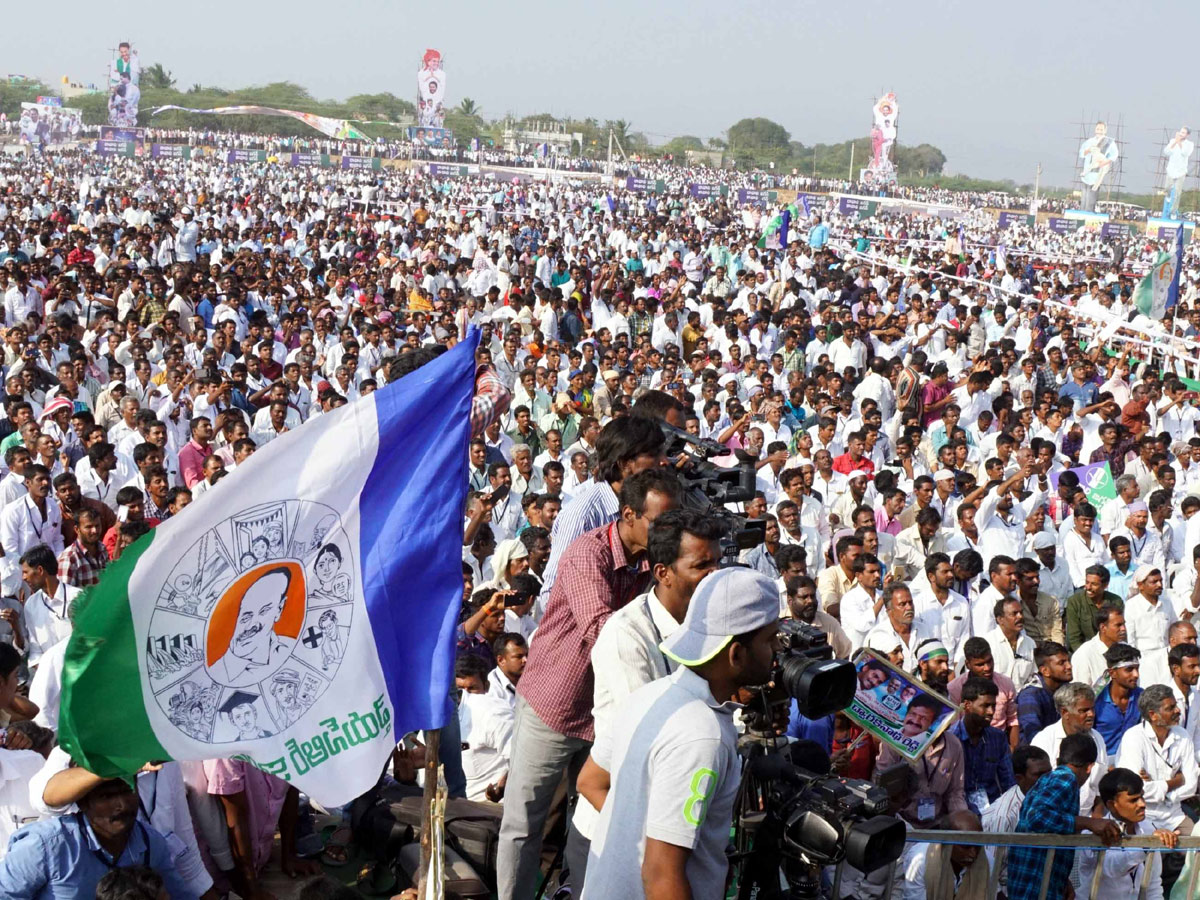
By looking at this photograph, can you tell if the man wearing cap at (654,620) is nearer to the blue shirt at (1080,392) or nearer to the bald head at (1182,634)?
the bald head at (1182,634)

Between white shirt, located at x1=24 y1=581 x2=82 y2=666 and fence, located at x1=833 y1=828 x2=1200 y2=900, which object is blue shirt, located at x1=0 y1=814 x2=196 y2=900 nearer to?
fence, located at x1=833 y1=828 x2=1200 y2=900

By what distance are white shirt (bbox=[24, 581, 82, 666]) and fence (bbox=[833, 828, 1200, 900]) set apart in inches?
129

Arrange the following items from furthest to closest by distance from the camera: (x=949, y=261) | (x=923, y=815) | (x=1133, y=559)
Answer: (x=949, y=261), (x=1133, y=559), (x=923, y=815)

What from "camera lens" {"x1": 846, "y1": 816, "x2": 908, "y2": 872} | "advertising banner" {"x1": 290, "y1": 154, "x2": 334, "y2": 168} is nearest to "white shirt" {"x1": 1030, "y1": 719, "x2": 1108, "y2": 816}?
"camera lens" {"x1": 846, "y1": 816, "x2": 908, "y2": 872}

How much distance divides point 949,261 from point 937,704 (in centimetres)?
1995

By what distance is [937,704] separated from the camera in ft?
13.0

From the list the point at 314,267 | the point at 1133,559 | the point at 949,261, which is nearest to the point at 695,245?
the point at 949,261

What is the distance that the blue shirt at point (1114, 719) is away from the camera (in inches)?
214

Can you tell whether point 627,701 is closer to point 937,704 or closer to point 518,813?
point 518,813

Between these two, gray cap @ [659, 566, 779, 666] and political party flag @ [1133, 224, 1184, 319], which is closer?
gray cap @ [659, 566, 779, 666]

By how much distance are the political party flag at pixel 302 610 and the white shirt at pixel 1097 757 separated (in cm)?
271

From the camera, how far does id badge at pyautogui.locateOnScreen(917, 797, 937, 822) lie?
4559mm

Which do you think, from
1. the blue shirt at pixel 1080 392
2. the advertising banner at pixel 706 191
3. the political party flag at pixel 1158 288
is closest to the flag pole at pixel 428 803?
the blue shirt at pixel 1080 392

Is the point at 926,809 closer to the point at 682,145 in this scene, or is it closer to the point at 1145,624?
the point at 1145,624
